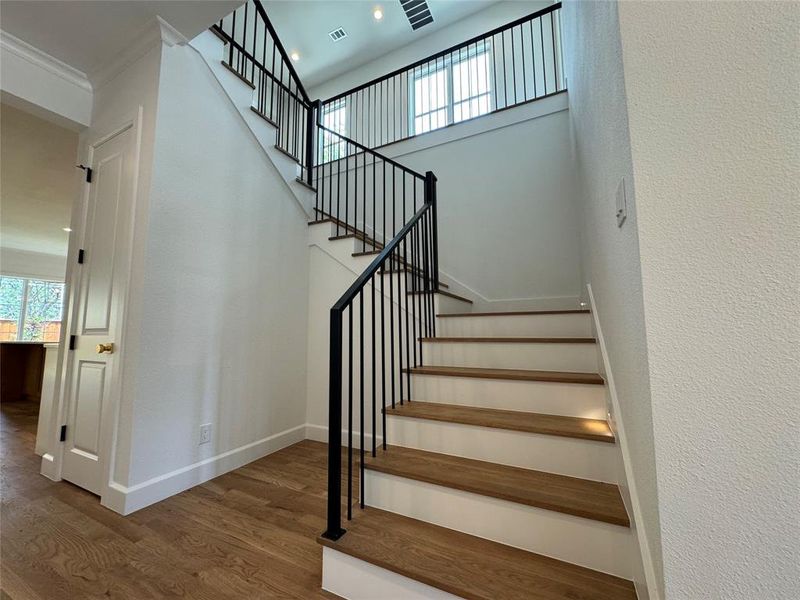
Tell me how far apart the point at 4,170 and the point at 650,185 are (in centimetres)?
546

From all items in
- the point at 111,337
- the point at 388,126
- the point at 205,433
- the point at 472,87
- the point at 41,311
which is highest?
the point at 472,87

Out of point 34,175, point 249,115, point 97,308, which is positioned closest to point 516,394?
point 97,308

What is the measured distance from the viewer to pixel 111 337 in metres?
1.98

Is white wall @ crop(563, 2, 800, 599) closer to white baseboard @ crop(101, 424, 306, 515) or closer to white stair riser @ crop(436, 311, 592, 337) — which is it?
white stair riser @ crop(436, 311, 592, 337)

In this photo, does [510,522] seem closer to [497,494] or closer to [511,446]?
[497,494]

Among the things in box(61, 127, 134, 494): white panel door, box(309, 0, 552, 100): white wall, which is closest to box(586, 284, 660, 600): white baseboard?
box(61, 127, 134, 494): white panel door

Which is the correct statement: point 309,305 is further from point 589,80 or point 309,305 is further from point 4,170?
point 4,170

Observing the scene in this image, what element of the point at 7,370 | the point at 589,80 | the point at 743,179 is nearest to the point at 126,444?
the point at 743,179

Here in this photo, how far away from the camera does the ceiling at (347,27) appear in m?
4.47

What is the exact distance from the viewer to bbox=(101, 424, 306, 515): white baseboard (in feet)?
5.87

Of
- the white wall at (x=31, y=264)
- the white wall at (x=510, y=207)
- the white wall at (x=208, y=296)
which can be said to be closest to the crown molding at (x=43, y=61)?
the white wall at (x=208, y=296)

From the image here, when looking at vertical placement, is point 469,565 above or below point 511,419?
below

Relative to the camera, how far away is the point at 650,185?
0.78 metres

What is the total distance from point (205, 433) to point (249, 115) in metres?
2.39
